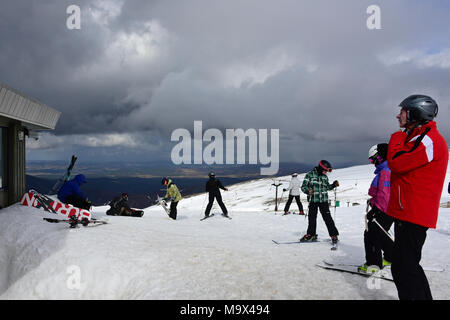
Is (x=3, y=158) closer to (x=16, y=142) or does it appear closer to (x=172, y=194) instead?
(x=16, y=142)

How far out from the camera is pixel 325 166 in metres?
7.49

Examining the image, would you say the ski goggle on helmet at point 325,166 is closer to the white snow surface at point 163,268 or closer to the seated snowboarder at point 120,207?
the white snow surface at point 163,268

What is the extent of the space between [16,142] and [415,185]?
552 inches

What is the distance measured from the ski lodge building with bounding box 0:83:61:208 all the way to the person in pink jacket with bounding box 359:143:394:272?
10853 mm

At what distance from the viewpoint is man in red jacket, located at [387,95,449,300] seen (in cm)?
279

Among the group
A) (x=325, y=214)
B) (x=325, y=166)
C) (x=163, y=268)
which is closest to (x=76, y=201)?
(x=163, y=268)

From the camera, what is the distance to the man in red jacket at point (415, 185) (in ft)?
9.17

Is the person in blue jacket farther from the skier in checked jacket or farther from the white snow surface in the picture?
the skier in checked jacket

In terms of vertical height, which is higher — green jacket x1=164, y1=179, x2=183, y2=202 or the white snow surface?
green jacket x1=164, y1=179, x2=183, y2=202

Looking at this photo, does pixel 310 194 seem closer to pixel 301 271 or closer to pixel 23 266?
pixel 301 271

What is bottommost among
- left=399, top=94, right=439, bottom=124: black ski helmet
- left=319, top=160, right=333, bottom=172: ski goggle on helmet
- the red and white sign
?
the red and white sign

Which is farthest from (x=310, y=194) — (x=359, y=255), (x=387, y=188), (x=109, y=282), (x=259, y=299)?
(x=109, y=282)

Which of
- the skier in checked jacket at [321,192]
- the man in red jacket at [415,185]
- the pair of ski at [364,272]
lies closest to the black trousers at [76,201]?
the skier in checked jacket at [321,192]

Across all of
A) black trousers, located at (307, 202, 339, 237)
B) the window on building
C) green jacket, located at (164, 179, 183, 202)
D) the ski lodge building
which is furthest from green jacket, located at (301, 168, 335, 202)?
the window on building
